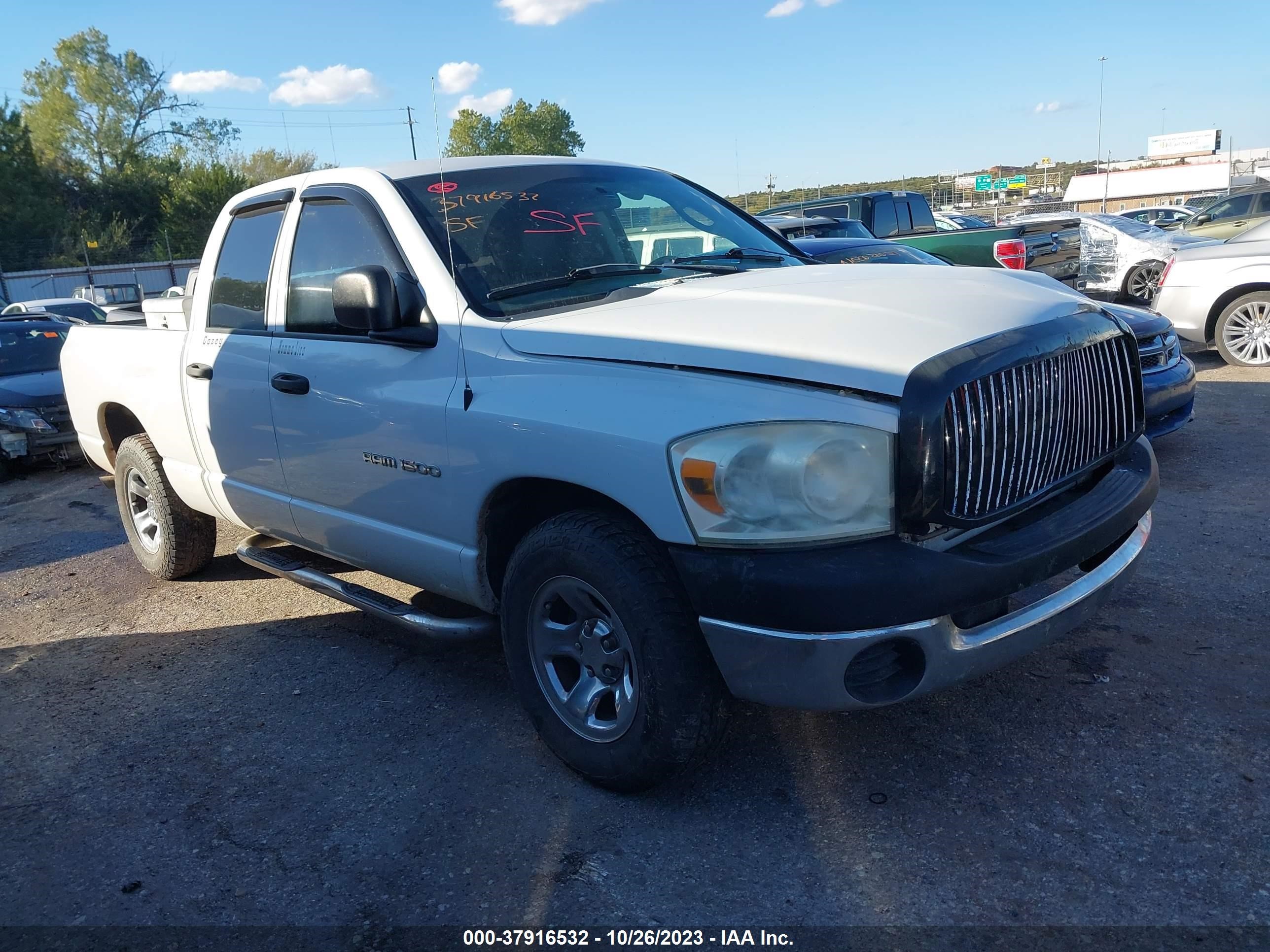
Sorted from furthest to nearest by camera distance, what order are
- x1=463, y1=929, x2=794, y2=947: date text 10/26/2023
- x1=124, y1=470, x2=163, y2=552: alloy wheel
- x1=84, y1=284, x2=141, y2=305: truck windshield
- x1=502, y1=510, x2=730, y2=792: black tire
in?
x1=84, y1=284, x2=141, y2=305: truck windshield → x1=124, y1=470, x2=163, y2=552: alloy wheel → x1=502, y1=510, x2=730, y2=792: black tire → x1=463, y1=929, x2=794, y2=947: date text 10/26/2023

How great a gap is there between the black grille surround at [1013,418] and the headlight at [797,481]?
0.07 metres

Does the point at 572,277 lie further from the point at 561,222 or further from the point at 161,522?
the point at 161,522

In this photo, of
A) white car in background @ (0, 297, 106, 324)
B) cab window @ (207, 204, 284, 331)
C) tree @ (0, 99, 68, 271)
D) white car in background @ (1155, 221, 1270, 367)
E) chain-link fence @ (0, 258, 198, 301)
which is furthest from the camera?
tree @ (0, 99, 68, 271)

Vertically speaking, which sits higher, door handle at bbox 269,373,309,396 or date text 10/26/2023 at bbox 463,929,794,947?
door handle at bbox 269,373,309,396

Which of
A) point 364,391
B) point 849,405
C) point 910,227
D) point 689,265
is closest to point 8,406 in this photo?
point 364,391

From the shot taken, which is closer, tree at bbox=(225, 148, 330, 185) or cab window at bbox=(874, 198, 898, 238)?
cab window at bbox=(874, 198, 898, 238)

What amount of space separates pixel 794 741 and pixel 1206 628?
1839 mm

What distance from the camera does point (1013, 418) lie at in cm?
269

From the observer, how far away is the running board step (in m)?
3.52

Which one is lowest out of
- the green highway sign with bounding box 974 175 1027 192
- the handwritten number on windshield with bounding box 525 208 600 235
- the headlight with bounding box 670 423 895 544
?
the headlight with bounding box 670 423 895 544

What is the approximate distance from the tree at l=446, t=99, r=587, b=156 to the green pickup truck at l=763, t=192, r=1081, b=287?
65381mm

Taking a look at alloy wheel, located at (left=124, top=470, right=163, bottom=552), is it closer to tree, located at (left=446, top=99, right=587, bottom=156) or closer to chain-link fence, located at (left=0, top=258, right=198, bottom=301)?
chain-link fence, located at (left=0, top=258, right=198, bottom=301)

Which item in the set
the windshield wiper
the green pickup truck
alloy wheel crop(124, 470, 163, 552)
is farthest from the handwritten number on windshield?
the green pickup truck

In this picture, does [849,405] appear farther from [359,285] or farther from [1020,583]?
[359,285]
